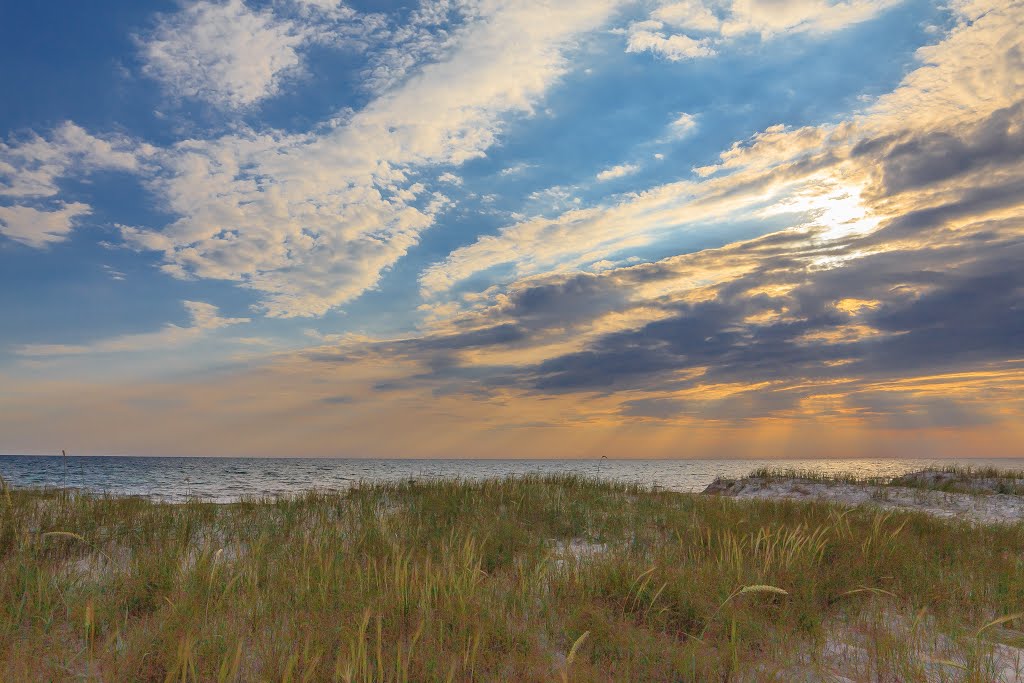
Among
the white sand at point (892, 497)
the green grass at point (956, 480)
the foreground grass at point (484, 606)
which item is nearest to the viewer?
the foreground grass at point (484, 606)

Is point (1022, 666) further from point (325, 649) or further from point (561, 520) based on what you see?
point (561, 520)

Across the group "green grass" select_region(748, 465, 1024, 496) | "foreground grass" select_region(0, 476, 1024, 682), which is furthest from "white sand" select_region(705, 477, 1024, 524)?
"foreground grass" select_region(0, 476, 1024, 682)

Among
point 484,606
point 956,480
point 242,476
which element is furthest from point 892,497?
point 242,476

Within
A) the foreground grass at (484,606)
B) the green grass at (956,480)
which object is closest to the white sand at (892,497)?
the green grass at (956,480)

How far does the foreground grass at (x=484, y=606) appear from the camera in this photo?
130 inches

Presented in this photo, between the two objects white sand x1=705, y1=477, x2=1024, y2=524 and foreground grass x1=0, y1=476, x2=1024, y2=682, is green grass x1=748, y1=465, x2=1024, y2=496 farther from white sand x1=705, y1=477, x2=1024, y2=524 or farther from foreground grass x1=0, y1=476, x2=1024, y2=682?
foreground grass x1=0, y1=476, x2=1024, y2=682

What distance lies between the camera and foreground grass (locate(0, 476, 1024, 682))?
3.31 m

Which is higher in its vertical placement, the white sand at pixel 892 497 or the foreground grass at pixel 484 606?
the foreground grass at pixel 484 606

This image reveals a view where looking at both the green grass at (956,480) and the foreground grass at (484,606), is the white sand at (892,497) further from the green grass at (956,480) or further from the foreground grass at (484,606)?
the foreground grass at (484,606)

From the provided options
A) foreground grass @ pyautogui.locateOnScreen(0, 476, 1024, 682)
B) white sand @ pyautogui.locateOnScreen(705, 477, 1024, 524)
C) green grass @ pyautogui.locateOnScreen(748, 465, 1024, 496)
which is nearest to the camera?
foreground grass @ pyautogui.locateOnScreen(0, 476, 1024, 682)

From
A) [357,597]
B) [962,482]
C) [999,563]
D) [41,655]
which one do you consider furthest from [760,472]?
[41,655]

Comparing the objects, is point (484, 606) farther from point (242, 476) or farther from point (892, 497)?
point (242, 476)

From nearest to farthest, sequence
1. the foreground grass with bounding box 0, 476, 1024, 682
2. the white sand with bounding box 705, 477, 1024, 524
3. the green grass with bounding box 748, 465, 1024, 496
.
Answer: the foreground grass with bounding box 0, 476, 1024, 682, the white sand with bounding box 705, 477, 1024, 524, the green grass with bounding box 748, 465, 1024, 496

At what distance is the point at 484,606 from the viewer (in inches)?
153
